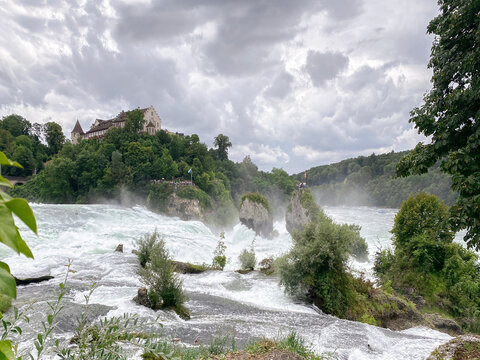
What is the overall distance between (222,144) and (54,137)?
40.9 meters

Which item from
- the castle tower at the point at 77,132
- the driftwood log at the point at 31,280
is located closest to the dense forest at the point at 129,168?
the castle tower at the point at 77,132

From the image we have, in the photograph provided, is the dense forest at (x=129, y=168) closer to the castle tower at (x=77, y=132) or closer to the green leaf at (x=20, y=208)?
the castle tower at (x=77, y=132)

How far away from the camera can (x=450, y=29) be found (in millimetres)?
6742

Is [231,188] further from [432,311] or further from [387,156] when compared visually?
[387,156]

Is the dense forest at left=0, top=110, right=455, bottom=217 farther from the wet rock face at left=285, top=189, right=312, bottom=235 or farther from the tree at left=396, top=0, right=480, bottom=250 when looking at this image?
the tree at left=396, top=0, right=480, bottom=250

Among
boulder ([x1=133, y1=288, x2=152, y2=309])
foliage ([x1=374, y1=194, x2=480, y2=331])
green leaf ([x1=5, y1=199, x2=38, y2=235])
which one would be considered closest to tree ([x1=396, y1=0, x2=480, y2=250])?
green leaf ([x1=5, y1=199, x2=38, y2=235])

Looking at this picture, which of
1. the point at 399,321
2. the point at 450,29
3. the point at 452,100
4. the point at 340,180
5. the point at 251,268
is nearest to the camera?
the point at 452,100

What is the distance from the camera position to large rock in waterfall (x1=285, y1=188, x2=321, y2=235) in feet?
126

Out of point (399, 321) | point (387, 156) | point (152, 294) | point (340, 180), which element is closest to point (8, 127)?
point (152, 294)

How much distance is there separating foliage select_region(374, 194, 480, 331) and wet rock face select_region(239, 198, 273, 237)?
24.7 m

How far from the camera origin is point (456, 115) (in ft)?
20.8

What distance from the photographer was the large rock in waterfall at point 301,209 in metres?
38.4

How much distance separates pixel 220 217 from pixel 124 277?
40.3m

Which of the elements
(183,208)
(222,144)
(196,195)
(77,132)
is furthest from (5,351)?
(77,132)
